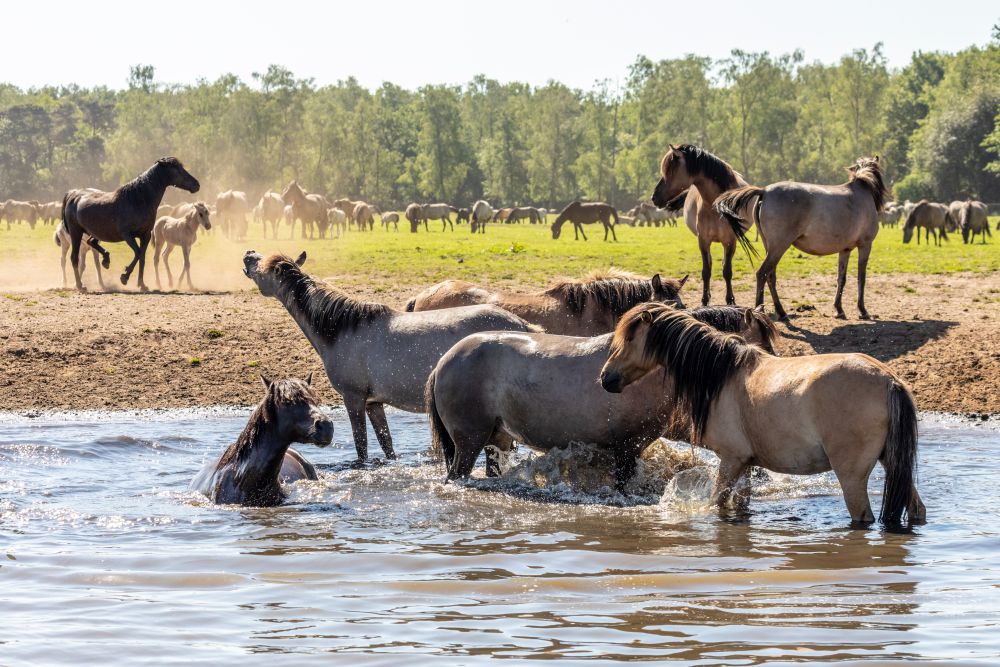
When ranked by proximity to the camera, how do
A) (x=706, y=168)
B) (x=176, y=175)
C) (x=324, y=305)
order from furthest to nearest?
1. (x=176, y=175)
2. (x=706, y=168)
3. (x=324, y=305)

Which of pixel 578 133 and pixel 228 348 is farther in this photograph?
pixel 578 133

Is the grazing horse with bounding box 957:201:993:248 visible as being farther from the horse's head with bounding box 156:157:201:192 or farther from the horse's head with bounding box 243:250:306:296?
the horse's head with bounding box 243:250:306:296

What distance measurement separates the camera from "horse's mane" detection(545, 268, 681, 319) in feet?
33.1

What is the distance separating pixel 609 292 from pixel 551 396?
6.83ft

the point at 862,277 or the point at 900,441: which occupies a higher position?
the point at 862,277

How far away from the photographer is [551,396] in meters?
8.35

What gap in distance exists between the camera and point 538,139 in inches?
4301


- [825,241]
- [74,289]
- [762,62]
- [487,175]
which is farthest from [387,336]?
[487,175]

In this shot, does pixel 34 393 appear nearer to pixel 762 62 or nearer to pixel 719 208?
pixel 719 208

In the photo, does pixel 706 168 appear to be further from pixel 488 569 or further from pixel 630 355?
pixel 488 569

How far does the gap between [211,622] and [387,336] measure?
4.54 metres

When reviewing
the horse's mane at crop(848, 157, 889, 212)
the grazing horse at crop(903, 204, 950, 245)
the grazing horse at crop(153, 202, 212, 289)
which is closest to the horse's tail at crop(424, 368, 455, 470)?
the horse's mane at crop(848, 157, 889, 212)

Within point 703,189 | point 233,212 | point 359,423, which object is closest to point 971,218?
point 703,189

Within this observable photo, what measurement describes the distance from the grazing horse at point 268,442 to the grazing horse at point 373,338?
156cm
